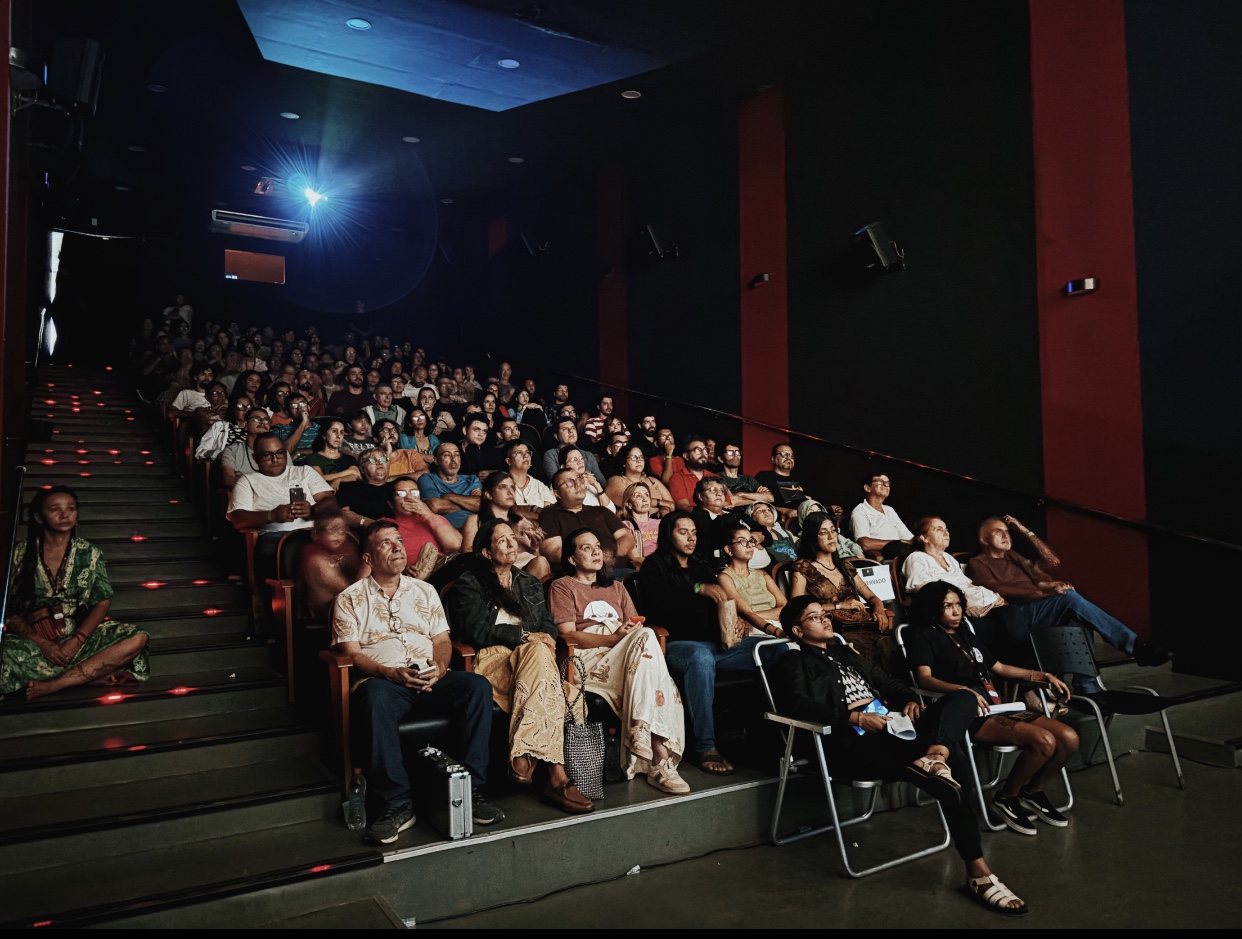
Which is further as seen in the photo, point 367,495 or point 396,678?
point 367,495

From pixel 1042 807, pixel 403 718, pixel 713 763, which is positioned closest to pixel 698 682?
pixel 713 763

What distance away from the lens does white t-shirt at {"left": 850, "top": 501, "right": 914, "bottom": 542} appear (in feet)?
18.6

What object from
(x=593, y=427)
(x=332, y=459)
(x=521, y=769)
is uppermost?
(x=593, y=427)

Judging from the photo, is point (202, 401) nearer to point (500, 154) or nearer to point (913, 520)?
point (500, 154)

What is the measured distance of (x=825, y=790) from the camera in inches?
129

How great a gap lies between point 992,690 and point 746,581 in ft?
3.89

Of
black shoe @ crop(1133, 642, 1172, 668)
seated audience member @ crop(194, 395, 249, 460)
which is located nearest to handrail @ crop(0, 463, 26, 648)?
seated audience member @ crop(194, 395, 249, 460)

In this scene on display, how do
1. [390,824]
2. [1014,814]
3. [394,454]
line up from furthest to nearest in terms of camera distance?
1. [394,454]
2. [1014,814]
3. [390,824]

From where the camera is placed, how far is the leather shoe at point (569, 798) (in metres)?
2.89

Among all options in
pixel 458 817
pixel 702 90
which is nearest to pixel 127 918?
pixel 458 817

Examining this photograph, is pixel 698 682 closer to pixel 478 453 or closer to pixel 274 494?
pixel 274 494

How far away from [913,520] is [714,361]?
2.70 metres

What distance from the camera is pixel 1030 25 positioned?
17.6 feet

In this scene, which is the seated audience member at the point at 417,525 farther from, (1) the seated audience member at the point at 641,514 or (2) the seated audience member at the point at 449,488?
(1) the seated audience member at the point at 641,514
